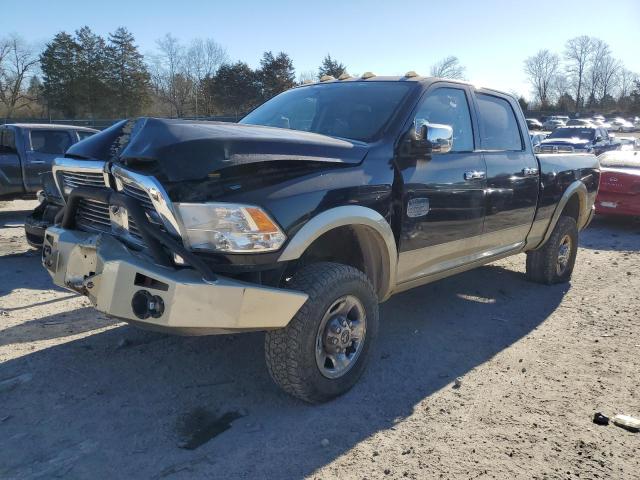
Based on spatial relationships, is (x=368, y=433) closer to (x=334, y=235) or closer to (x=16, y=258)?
(x=334, y=235)

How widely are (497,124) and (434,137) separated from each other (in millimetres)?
1644

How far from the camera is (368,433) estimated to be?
2.99m

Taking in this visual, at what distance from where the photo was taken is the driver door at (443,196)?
147 inches

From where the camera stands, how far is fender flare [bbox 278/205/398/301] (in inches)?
113

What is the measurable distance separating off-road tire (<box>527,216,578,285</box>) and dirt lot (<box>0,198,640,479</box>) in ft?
2.82

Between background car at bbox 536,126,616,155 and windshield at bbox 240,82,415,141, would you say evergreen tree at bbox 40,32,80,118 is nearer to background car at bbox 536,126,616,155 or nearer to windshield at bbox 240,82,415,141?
background car at bbox 536,126,616,155

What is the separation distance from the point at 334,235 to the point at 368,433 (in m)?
1.24

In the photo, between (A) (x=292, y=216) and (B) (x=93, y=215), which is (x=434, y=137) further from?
(B) (x=93, y=215)

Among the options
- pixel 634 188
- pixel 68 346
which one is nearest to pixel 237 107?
pixel 634 188

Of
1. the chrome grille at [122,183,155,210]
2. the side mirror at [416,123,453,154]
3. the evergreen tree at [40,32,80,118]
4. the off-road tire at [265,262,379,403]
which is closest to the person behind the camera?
the chrome grille at [122,183,155,210]

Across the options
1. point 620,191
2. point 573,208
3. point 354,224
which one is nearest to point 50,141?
point 354,224

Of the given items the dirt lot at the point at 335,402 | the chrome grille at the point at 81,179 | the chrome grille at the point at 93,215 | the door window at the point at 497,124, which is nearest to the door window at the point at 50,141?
the dirt lot at the point at 335,402

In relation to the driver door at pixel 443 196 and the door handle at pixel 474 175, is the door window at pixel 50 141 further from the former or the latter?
the door handle at pixel 474 175

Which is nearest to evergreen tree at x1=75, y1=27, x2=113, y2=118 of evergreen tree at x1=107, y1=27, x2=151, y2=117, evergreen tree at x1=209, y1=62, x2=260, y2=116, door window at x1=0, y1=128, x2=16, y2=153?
evergreen tree at x1=107, y1=27, x2=151, y2=117
